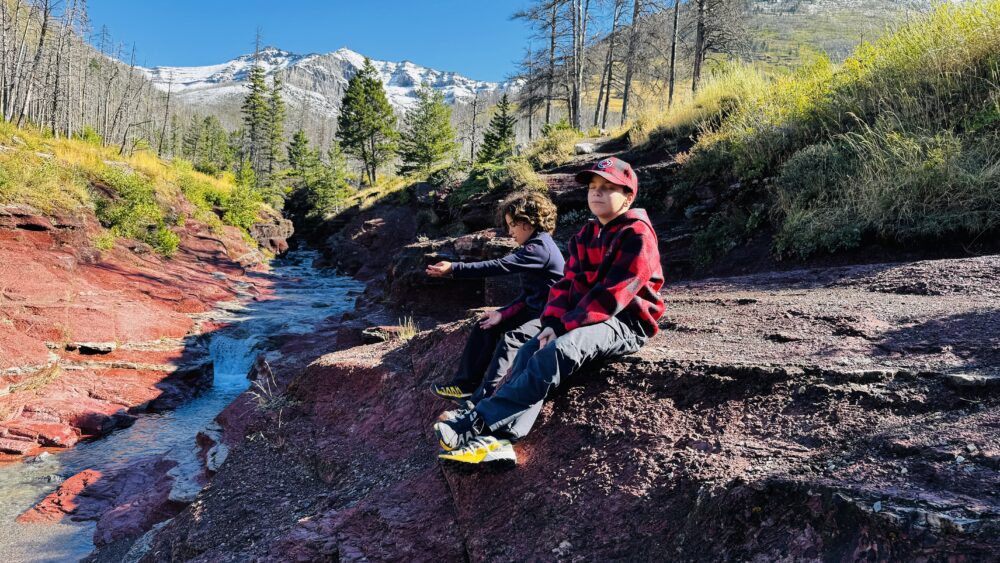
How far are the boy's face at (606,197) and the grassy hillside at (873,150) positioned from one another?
347cm

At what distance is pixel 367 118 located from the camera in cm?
4247

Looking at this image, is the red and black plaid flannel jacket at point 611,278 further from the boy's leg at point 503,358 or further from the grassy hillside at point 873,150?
the grassy hillside at point 873,150

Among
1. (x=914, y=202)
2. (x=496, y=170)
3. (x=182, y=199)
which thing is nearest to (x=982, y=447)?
(x=914, y=202)

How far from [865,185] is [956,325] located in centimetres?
295

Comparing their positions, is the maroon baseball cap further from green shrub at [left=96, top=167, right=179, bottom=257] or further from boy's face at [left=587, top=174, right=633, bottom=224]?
green shrub at [left=96, top=167, right=179, bottom=257]

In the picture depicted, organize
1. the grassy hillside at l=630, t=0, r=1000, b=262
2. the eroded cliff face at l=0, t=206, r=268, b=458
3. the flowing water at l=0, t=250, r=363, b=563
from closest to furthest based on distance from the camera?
the grassy hillside at l=630, t=0, r=1000, b=262 < the flowing water at l=0, t=250, r=363, b=563 < the eroded cliff face at l=0, t=206, r=268, b=458

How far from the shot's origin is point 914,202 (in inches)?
186

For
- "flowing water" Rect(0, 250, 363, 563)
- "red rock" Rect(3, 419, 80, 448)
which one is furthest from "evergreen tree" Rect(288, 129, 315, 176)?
"red rock" Rect(3, 419, 80, 448)

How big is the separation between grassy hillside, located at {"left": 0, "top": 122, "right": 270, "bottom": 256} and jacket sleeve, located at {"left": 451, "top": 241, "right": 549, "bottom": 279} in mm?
13132

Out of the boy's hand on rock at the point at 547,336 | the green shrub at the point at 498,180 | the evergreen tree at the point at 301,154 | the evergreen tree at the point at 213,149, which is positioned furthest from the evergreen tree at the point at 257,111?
the boy's hand on rock at the point at 547,336

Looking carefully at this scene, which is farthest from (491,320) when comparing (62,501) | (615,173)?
(62,501)

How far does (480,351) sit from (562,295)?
33.9 inches

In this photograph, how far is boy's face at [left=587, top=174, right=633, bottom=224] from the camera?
2821 mm

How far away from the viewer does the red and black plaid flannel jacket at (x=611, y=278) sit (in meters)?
2.61
